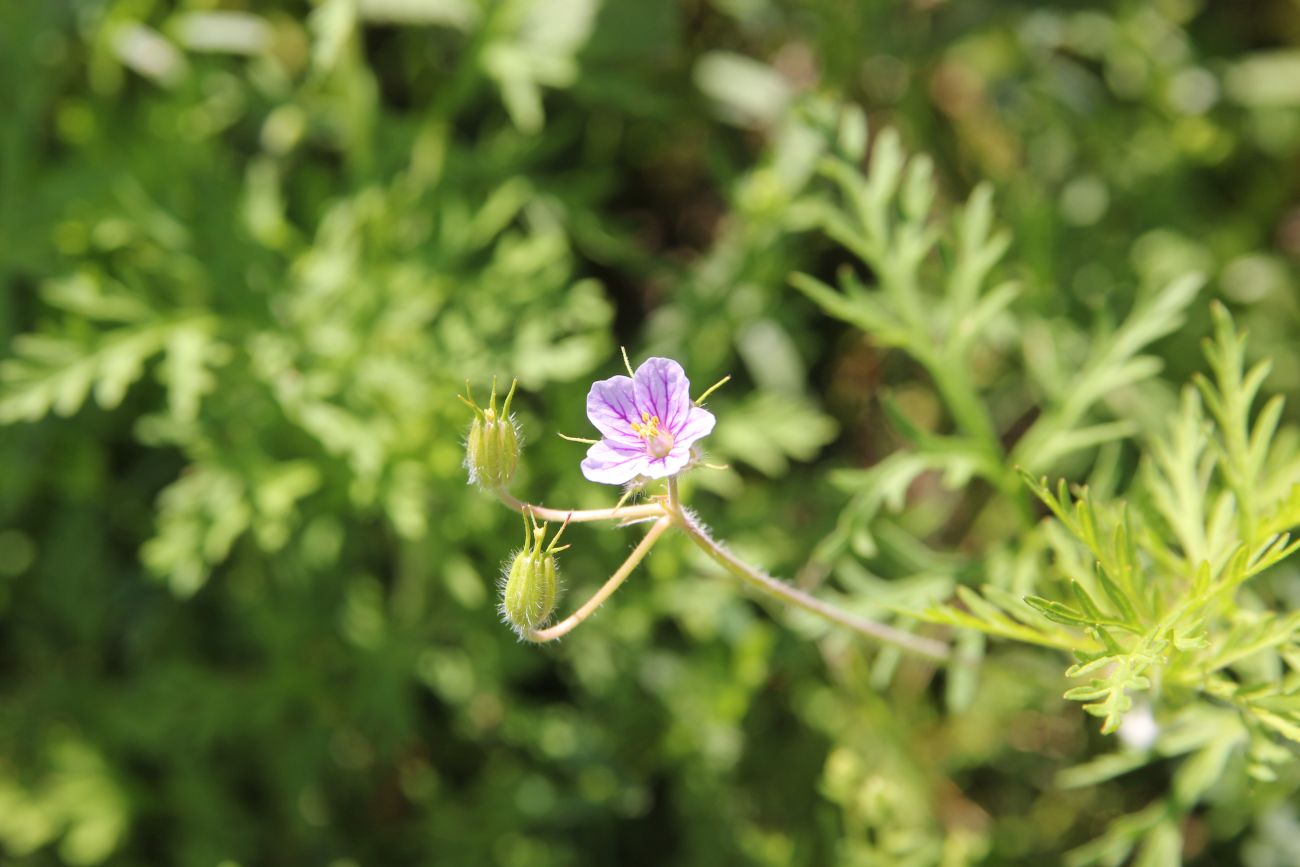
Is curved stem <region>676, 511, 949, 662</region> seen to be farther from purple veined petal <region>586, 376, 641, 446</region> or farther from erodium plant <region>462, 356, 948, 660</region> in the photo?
purple veined petal <region>586, 376, 641, 446</region>

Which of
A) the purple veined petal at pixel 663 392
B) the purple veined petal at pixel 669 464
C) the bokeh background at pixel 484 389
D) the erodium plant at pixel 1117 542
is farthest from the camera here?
the bokeh background at pixel 484 389

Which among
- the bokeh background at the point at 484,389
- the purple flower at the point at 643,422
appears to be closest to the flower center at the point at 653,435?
the purple flower at the point at 643,422

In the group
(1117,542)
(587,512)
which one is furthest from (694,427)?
(1117,542)

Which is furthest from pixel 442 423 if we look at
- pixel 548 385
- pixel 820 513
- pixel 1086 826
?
pixel 1086 826

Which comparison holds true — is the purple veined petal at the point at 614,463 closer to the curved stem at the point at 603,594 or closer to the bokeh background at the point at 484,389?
the curved stem at the point at 603,594

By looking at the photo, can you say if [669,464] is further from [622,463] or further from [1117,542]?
[1117,542]
